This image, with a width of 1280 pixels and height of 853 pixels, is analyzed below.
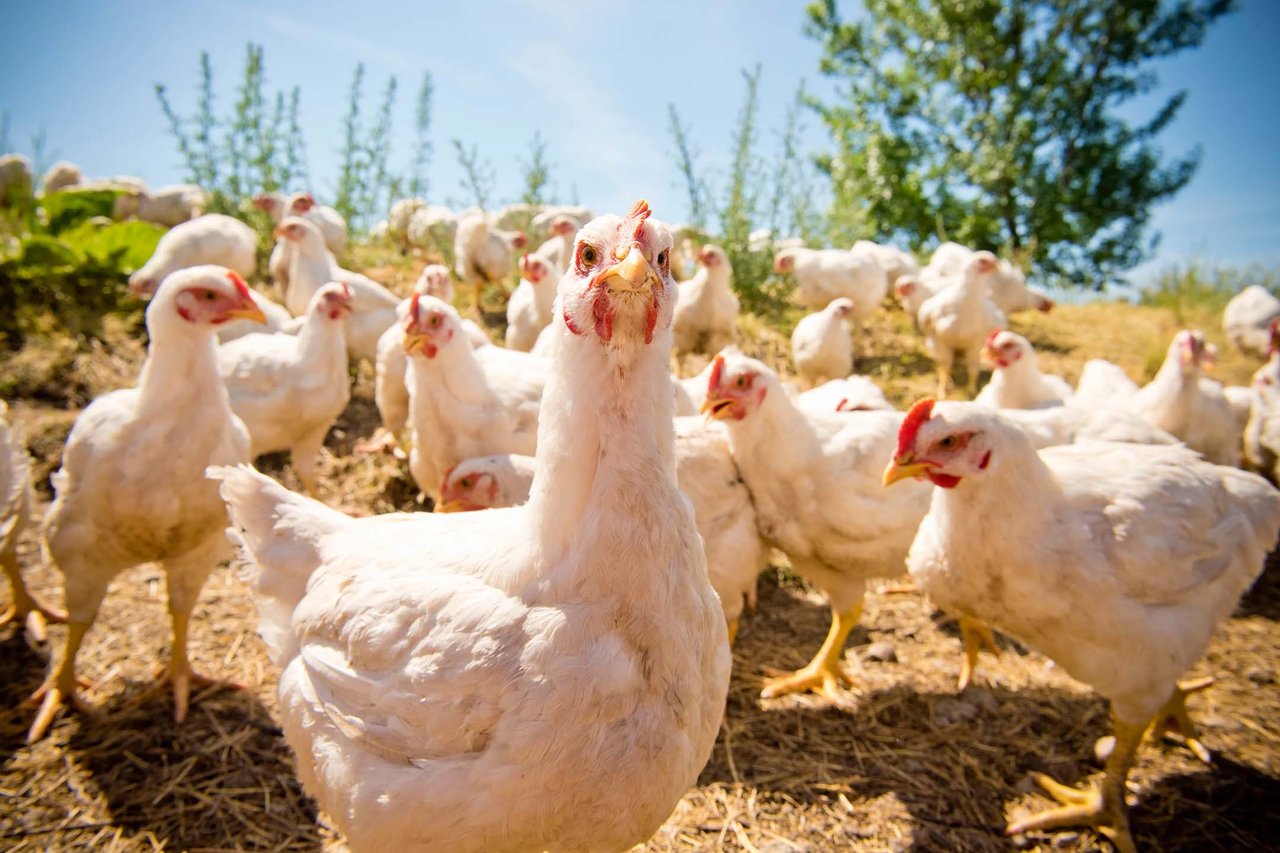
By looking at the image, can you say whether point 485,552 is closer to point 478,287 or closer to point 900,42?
point 478,287

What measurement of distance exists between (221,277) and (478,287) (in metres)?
5.54

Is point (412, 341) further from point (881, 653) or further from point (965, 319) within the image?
point (965, 319)

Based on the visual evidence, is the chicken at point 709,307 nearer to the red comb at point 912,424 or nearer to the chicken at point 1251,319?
the red comb at point 912,424

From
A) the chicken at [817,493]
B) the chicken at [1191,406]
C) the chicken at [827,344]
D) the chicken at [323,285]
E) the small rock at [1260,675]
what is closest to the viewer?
the chicken at [817,493]

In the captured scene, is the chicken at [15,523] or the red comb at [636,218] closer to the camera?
the red comb at [636,218]

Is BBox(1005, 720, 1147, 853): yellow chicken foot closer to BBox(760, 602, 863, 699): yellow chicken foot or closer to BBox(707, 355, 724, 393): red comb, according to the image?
BBox(760, 602, 863, 699): yellow chicken foot

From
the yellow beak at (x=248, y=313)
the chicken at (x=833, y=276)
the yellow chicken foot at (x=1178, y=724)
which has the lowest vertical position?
the yellow chicken foot at (x=1178, y=724)

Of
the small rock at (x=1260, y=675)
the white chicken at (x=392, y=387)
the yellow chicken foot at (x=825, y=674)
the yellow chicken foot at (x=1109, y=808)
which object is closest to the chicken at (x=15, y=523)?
the white chicken at (x=392, y=387)

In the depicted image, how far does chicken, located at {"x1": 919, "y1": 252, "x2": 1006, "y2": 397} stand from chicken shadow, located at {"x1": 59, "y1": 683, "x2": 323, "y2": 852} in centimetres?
646

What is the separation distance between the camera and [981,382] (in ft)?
26.0

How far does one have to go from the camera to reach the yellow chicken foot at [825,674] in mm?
3393

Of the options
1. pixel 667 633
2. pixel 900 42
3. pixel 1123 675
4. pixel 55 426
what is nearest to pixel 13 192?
pixel 55 426

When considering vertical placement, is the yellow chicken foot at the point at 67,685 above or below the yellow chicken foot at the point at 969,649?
below

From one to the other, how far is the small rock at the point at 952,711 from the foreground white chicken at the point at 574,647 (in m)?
1.98
